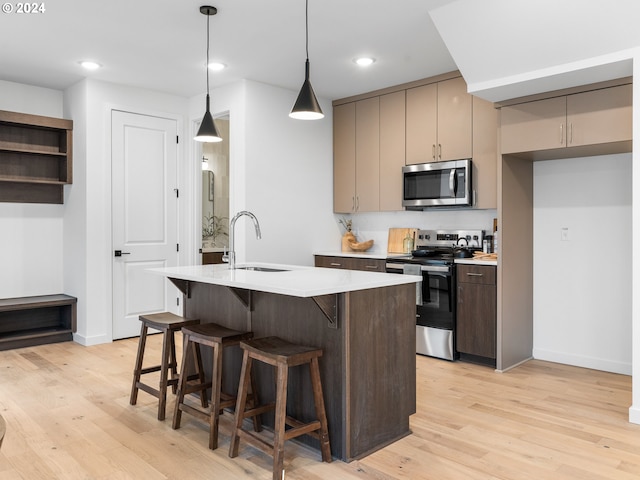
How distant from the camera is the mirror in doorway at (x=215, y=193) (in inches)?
267

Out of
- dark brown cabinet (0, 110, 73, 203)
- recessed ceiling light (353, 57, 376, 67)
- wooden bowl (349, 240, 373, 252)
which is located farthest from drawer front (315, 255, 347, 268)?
dark brown cabinet (0, 110, 73, 203)

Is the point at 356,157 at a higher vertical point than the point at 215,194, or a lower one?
higher

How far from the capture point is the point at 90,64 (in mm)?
4480

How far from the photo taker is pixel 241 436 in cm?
250

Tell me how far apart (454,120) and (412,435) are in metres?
2.87

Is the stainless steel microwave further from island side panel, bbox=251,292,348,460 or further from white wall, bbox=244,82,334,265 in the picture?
island side panel, bbox=251,292,348,460

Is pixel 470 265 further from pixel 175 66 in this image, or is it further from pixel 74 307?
pixel 74 307

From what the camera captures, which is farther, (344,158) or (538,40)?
(344,158)

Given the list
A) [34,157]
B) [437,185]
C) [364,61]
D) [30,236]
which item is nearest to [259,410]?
[437,185]

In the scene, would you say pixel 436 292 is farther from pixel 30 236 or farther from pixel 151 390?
pixel 30 236

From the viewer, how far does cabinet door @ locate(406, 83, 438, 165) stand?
4.77 m

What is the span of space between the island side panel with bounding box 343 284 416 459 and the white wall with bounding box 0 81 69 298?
4.05 m

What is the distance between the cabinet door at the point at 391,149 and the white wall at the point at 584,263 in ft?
4.21

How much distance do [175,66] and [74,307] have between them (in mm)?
2542
